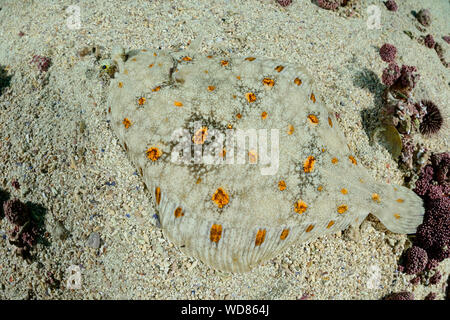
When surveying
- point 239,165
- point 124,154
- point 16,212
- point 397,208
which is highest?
point 239,165

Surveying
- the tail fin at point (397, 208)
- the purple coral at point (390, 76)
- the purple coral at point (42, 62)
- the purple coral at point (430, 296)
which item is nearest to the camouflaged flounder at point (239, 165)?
the tail fin at point (397, 208)

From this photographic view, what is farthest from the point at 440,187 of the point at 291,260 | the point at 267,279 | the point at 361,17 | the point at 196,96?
the point at 196,96

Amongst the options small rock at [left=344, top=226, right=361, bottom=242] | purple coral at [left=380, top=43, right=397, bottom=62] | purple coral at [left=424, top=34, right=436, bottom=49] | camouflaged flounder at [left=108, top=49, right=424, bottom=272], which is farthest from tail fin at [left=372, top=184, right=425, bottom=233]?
purple coral at [left=424, top=34, right=436, bottom=49]

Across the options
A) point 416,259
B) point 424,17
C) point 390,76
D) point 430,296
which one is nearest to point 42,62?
point 390,76

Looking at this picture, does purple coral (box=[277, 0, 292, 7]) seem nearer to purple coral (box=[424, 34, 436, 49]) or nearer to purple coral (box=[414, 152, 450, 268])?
purple coral (box=[424, 34, 436, 49])

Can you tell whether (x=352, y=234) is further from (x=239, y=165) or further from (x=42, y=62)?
(x=42, y=62)

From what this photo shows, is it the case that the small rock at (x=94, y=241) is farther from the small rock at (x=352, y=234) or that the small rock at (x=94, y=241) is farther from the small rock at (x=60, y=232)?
the small rock at (x=352, y=234)
